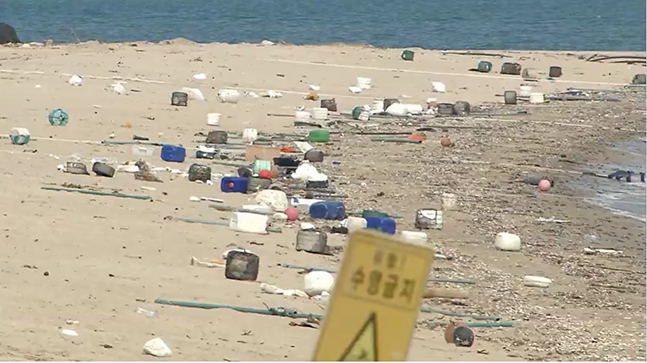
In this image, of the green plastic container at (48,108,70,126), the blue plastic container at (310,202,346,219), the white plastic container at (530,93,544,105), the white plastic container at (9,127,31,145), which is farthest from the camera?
the white plastic container at (530,93,544,105)

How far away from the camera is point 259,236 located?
30.5ft

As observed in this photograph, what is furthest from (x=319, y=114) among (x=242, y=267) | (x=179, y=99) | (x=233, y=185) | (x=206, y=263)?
(x=242, y=267)

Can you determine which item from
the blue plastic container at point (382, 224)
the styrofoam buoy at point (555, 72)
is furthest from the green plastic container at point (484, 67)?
the blue plastic container at point (382, 224)

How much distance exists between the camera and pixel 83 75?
60.4 ft

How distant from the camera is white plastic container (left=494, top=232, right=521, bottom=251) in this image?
10.0 metres

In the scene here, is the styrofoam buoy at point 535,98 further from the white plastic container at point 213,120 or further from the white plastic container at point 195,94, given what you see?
the white plastic container at point 213,120

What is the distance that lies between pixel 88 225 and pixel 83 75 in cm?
987

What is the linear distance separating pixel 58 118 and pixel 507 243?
5.82m

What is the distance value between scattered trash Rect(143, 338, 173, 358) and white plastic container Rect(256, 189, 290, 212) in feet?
14.3

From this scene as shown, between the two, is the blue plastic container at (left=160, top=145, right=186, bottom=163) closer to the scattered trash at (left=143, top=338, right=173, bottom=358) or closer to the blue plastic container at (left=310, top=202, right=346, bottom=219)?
the blue plastic container at (left=310, top=202, right=346, bottom=219)

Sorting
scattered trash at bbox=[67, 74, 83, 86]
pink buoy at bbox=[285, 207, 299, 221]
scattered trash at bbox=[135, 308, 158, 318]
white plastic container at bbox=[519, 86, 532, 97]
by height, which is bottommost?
scattered trash at bbox=[135, 308, 158, 318]

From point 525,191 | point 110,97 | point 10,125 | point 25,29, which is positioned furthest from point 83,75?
point 25,29

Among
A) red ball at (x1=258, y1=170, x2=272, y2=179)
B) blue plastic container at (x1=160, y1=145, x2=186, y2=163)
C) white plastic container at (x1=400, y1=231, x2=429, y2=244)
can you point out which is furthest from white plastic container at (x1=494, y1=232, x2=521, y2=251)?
blue plastic container at (x1=160, y1=145, x2=186, y2=163)

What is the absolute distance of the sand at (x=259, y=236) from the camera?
6664 millimetres
